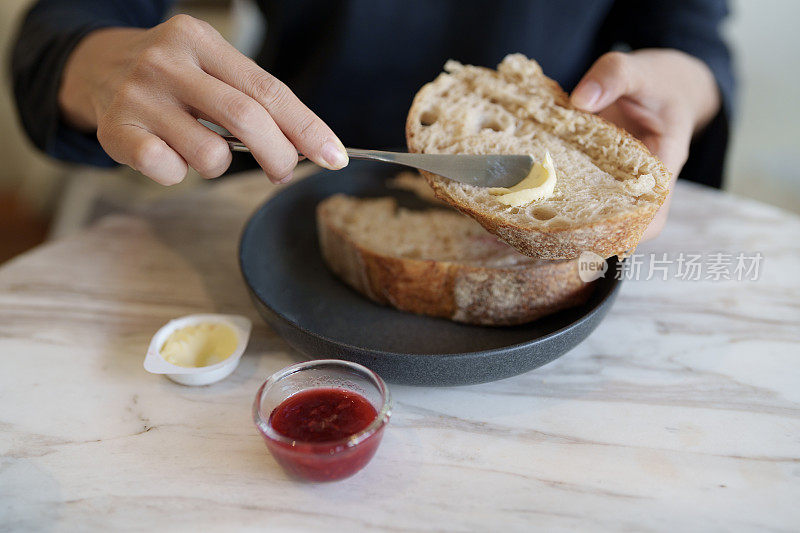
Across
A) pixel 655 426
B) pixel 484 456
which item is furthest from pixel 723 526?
pixel 484 456

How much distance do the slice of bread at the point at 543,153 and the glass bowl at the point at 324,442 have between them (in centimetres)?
49

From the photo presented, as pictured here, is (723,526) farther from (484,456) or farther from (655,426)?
(484,456)

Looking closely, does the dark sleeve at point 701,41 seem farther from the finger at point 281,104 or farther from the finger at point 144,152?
the finger at point 144,152

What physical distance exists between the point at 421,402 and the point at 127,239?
1327 mm

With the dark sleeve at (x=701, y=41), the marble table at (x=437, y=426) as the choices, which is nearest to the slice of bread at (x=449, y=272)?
the marble table at (x=437, y=426)

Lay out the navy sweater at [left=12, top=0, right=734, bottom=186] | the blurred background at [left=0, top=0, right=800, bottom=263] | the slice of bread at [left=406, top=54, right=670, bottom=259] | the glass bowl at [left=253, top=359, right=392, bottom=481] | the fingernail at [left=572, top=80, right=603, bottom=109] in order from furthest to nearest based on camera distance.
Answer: the blurred background at [left=0, top=0, right=800, bottom=263] < the navy sweater at [left=12, top=0, right=734, bottom=186] < the fingernail at [left=572, top=80, right=603, bottom=109] < the slice of bread at [left=406, top=54, right=670, bottom=259] < the glass bowl at [left=253, top=359, right=392, bottom=481]

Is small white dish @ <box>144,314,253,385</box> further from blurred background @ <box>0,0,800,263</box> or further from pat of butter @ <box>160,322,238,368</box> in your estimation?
blurred background @ <box>0,0,800,263</box>

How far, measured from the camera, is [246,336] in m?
1.55

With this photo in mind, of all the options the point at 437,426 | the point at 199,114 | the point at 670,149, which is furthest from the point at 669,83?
the point at 199,114

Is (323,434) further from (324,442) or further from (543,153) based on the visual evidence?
(543,153)

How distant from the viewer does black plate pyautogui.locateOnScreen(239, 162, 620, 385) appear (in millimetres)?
1316

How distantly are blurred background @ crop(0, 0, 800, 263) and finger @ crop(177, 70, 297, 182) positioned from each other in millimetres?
2598

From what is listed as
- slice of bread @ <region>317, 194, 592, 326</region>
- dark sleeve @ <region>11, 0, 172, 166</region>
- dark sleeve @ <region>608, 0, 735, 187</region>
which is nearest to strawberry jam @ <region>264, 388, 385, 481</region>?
slice of bread @ <region>317, 194, 592, 326</region>

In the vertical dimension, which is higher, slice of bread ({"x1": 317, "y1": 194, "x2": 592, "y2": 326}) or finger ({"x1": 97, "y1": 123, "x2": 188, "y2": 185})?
finger ({"x1": 97, "y1": 123, "x2": 188, "y2": 185})
